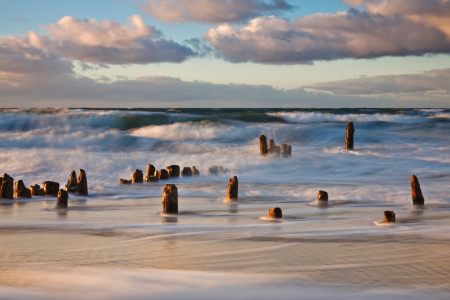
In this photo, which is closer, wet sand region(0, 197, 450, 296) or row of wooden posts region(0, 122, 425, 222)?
wet sand region(0, 197, 450, 296)

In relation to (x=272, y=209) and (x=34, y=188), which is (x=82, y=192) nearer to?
(x=34, y=188)

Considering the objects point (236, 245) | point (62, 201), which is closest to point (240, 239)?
point (236, 245)

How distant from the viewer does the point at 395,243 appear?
5590mm

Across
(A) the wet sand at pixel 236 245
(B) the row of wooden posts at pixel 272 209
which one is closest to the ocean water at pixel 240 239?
(A) the wet sand at pixel 236 245

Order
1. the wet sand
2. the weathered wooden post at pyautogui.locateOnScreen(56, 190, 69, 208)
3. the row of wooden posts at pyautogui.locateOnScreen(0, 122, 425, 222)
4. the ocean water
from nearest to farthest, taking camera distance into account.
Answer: the ocean water < the wet sand < the row of wooden posts at pyautogui.locateOnScreen(0, 122, 425, 222) < the weathered wooden post at pyautogui.locateOnScreen(56, 190, 69, 208)

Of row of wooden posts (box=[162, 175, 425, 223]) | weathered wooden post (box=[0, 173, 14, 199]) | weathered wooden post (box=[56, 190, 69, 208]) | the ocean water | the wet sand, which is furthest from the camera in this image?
weathered wooden post (box=[0, 173, 14, 199])

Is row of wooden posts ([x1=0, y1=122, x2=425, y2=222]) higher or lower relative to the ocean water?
higher

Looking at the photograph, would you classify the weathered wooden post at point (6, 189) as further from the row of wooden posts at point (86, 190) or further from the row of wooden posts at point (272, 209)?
the row of wooden posts at point (272, 209)

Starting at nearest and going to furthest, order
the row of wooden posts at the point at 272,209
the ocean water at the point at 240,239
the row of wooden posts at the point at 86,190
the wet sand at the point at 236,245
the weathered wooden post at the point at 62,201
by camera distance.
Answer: the ocean water at the point at 240,239 → the wet sand at the point at 236,245 → the row of wooden posts at the point at 272,209 → the row of wooden posts at the point at 86,190 → the weathered wooden post at the point at 62,201

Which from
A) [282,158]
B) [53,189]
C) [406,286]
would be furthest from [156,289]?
[282,158]

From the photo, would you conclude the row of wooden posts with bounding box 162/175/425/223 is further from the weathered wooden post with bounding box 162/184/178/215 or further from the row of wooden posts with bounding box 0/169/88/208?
the row of wooden posts with bounding box 0/169/88/208

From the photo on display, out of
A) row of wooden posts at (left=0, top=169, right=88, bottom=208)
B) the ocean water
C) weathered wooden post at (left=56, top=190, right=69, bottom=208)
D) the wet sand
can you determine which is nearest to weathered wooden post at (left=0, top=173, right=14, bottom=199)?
row of wooden posts at (left=0, top=169, right=88, bottom=208)

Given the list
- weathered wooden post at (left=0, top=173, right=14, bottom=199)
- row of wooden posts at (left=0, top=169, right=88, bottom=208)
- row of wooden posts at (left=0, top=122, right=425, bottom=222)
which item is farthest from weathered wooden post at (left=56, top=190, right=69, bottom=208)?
weathered wooden post at (left=0, top=173, right=14, bottom=199)

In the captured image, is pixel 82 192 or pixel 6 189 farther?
pixel 82 192
